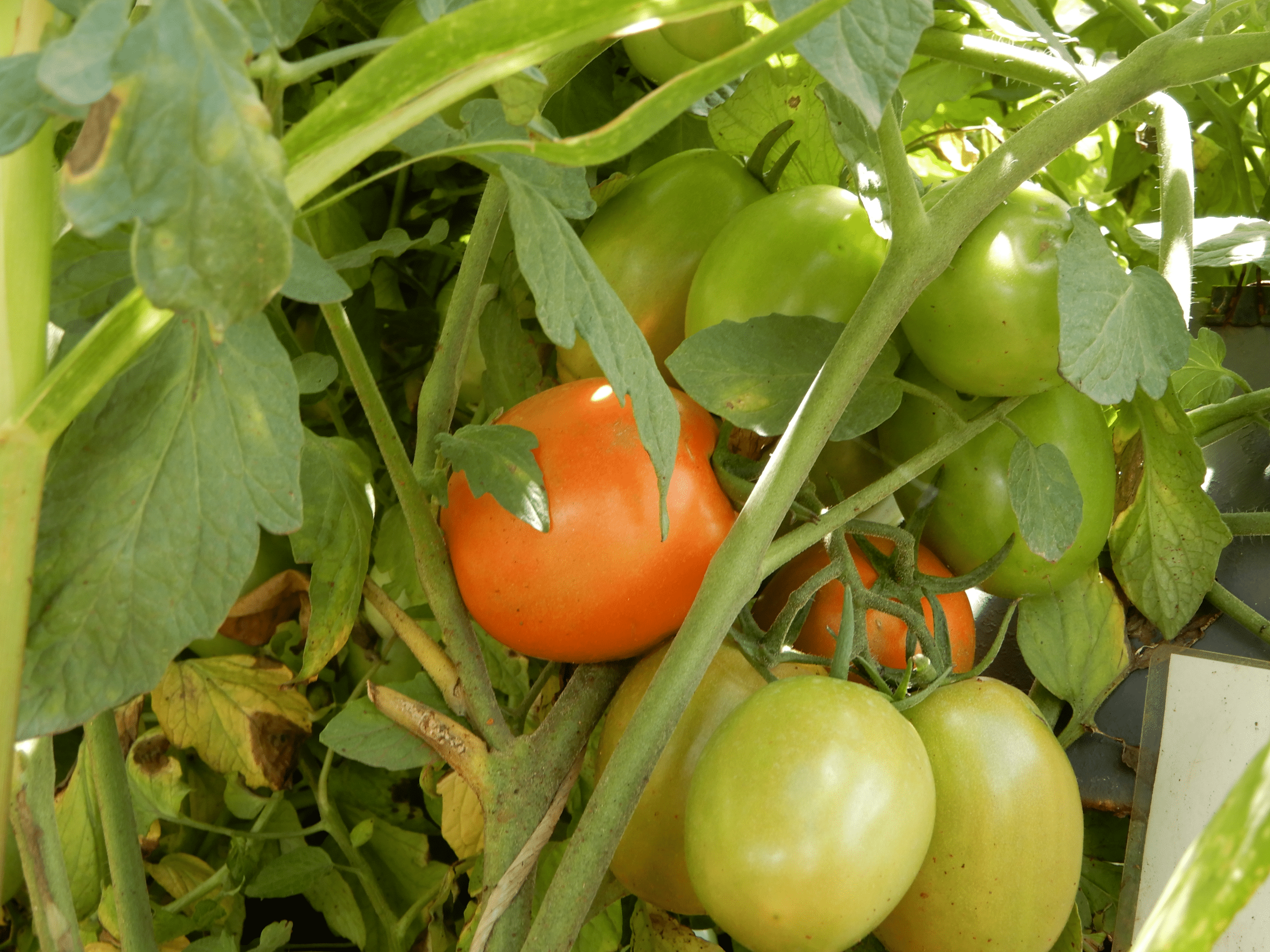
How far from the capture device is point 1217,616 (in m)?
0.47

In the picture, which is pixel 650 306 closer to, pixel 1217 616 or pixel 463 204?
pixel 463 204

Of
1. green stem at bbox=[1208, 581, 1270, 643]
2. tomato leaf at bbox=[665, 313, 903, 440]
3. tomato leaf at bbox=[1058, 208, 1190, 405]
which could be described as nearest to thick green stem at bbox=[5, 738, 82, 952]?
tomato leaf at bbox=[665, 313, 903, 440]

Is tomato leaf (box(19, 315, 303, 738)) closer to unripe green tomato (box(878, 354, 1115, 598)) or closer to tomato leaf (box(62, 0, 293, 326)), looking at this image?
tomato leaf (box(62, 0, 293, 326))

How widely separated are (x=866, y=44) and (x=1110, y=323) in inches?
6.4

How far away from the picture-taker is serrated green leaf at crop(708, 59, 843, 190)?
1.52 ft

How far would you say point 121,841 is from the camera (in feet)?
1.23

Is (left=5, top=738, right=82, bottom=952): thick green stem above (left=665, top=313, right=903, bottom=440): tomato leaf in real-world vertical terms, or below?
below

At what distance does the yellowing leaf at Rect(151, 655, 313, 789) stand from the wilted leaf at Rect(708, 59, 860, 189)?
0.34 m

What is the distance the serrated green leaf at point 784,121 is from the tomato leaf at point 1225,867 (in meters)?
0.37

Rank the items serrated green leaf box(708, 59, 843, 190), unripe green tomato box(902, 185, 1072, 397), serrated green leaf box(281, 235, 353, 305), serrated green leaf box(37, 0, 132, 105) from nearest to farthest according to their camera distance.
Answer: serrated green leaf box(37, 0, 132, 105), serrated green leaf box(281, 235, 353, 305), unripe green tomato box(902, 185, 1072, 397), serrated green leaf box(708, 59, 843, 190)

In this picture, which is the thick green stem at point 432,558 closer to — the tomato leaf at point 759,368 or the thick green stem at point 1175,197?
the tomato leaf at point 759,368

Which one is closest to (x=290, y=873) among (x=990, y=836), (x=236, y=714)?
(x=236, y=714)

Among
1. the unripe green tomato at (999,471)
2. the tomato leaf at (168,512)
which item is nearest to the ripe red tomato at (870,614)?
the unripe green tomato at (999,471)

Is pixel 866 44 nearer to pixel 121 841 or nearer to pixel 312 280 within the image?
pixel 312 280
